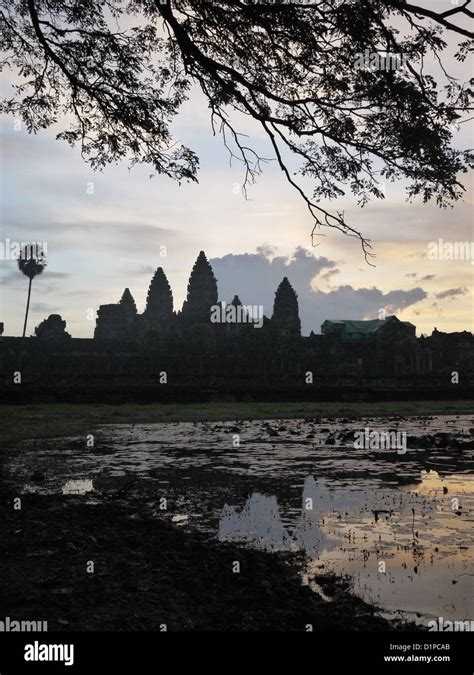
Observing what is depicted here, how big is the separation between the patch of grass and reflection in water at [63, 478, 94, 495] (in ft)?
21.9

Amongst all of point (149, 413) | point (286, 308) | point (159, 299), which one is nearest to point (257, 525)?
point (149, 413)

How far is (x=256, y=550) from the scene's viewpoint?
5.96 meters

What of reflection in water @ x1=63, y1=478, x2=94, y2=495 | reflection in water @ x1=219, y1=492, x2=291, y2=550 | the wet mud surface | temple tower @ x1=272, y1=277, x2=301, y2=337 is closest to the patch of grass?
reflection in water @ x1=63, y1=478, x2=94, y2=495

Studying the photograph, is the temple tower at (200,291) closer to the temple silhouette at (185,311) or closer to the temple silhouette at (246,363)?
the temple silhouette at (185,311)

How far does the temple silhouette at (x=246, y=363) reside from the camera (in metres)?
35.6

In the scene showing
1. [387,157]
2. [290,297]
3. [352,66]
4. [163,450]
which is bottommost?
[163,450]

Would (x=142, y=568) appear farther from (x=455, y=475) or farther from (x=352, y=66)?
(x=455, y=475)

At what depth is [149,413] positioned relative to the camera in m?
26.7

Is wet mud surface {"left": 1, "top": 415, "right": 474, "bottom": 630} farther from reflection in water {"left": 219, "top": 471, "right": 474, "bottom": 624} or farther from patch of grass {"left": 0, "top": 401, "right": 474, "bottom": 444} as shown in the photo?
patch of grass {"left": 0, "top": 401, "right": 474, "bottom": 444}

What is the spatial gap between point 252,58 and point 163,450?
373 inches

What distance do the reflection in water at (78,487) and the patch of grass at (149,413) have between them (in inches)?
263

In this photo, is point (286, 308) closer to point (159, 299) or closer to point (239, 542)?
point (159, 299)

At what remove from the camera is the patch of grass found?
63.8 ft

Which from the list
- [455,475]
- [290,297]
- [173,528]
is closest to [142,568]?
[173,528]
